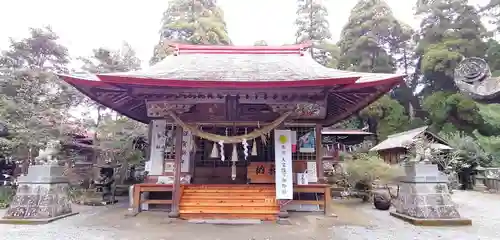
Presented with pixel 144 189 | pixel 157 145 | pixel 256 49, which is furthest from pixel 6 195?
pixel 256 49

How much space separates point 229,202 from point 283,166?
1.56 meters

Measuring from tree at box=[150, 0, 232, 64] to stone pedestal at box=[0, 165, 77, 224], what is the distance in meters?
15.1

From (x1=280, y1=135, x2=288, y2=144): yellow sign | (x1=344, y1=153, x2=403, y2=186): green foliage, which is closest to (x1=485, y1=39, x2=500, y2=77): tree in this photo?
(x1=344, y1=153, x2=403, y2=186): green foliage

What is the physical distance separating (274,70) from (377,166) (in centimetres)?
582

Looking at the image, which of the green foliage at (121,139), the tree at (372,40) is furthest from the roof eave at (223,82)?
the tree at (372,40)

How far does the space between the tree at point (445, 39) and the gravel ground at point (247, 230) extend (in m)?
18.5

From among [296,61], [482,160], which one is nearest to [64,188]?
[296,61]

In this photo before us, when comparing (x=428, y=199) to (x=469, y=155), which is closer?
(x=428, y=199)

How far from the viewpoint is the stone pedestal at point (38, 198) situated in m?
6.63

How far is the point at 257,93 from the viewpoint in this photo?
23.6 ft

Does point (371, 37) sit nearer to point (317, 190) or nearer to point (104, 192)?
point (317, 190)

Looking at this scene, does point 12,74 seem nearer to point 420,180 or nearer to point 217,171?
point 217,171

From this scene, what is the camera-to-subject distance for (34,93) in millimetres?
11469

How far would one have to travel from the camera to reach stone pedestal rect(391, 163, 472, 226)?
633 cm
